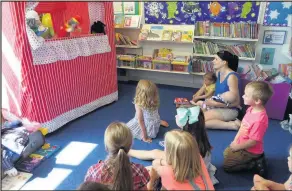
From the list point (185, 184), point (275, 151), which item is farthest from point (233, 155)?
point (185, 184)

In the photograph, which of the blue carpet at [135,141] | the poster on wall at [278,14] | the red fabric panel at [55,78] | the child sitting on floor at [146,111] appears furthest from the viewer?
the poster on wall at [278,14]

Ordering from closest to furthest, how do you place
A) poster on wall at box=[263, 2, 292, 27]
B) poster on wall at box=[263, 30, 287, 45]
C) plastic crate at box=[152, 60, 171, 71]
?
poster on wall at box=[263, 2, 292, 27], poster on wall at box=[263, 30, 287, 45], plastic crate at box=[152, 60, 171, 71]

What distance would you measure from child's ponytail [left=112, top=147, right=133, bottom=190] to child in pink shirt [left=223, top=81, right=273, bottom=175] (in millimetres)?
894

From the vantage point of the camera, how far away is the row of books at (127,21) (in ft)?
11.3

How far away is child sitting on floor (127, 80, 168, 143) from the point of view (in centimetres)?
199

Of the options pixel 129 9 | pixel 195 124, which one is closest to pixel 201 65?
pixel 129 9

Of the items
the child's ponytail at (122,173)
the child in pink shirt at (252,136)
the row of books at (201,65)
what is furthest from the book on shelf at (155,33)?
the child's ponytail at (122,173)

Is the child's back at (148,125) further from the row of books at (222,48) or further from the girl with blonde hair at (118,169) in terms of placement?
the row of books at (222,48)

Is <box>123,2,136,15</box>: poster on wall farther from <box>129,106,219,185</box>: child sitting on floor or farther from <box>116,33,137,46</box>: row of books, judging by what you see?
<box>129,106,219,185</box>: child sitting on floor

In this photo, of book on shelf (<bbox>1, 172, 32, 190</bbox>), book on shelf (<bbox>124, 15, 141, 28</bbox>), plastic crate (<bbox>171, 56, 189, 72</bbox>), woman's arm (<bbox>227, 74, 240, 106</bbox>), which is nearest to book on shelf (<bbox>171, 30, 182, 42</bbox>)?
plastic crate (<bbox>171, 56, 189, 72</bbox>)

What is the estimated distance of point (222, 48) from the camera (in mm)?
3121

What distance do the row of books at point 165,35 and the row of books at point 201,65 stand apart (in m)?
0.30

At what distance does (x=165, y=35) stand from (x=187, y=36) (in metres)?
0.30

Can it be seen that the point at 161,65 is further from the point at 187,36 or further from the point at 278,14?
the point at 278,14
